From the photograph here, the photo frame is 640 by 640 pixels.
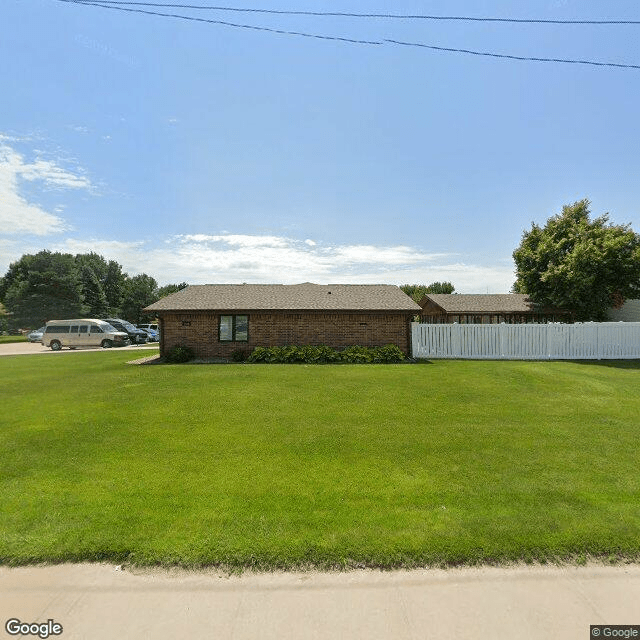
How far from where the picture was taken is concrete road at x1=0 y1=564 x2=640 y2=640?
257 centimetres

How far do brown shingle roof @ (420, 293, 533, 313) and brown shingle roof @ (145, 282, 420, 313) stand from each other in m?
11.1

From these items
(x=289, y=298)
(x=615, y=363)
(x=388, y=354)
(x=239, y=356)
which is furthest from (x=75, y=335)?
(x=615, y=363)

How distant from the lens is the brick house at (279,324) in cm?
1805

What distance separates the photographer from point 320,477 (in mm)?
4848

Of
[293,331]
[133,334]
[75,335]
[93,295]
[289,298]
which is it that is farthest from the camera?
[93,295]

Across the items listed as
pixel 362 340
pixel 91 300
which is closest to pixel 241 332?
pixel 362 340

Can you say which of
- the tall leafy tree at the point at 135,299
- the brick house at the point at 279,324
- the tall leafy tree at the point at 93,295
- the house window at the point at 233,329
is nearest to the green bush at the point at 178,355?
the brick house at the point at 279,324

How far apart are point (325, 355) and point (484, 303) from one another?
773 inches

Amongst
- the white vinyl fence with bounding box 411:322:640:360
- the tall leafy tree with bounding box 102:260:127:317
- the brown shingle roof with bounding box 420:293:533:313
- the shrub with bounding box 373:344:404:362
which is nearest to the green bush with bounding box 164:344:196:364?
Result: the shrub with bounding box 373:344:404:362

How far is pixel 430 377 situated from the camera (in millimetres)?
12328

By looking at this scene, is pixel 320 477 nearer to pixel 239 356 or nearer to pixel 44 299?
pixel 239 356

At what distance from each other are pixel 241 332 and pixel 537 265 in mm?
20152

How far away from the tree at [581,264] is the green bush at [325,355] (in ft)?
44.1

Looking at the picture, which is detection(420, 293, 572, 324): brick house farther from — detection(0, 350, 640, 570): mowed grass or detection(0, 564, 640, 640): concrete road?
detection(0, 564, 640, 640): concrete road
